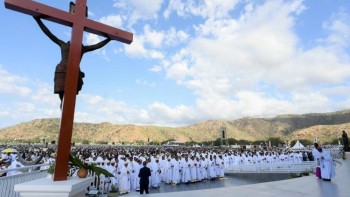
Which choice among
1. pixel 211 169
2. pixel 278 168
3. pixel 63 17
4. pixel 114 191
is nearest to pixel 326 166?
pixel 278 168

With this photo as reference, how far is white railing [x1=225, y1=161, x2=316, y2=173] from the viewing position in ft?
64.5

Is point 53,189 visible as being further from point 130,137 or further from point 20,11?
point 130,137

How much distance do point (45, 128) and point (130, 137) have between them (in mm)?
36243

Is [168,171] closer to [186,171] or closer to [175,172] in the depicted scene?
[175,172]

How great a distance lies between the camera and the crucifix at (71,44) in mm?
4133

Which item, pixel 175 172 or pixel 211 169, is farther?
pixel 211 169

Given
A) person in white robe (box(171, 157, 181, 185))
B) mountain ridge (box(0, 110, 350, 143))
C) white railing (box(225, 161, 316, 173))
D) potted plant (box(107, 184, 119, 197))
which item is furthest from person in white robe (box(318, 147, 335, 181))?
mountain ridge (box(0, 110, 350, 143))

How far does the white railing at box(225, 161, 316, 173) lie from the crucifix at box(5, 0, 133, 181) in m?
18.4

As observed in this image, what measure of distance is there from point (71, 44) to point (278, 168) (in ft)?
64.7

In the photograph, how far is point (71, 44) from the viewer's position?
4445 mm

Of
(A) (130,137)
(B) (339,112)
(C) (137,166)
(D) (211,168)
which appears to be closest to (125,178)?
(C) (137,166)

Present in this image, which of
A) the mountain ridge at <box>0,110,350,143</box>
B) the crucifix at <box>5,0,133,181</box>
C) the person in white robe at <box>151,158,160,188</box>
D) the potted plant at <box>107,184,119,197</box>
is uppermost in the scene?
the mountain ridge at <box>0,110,350,143</box>

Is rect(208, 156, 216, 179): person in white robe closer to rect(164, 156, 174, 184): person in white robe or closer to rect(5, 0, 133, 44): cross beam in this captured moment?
rect(164, 156, 174, 184): person in white robe

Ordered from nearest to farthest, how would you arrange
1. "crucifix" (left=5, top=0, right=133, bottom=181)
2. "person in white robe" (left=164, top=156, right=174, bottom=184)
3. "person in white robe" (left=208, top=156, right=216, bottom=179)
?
"crucifix" (left=5, top=0, right=133, bottom=181) < "person in white robe" (left=164, top=156, right=174, bottom=184) < "person in white robe" (left=208, top=156, right=216, bottom=179)
